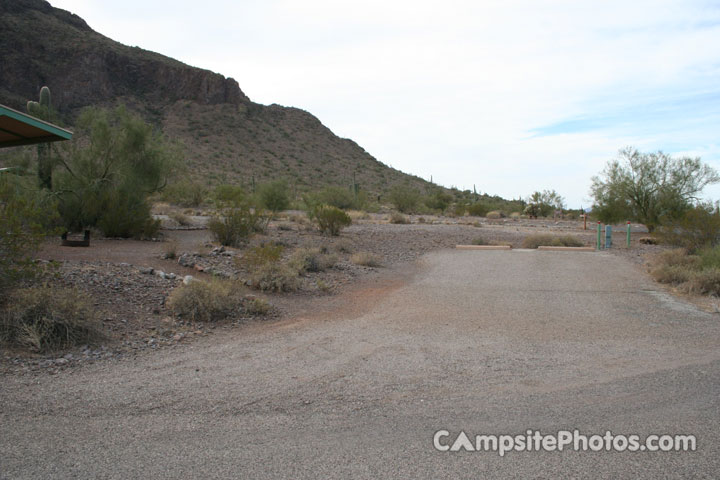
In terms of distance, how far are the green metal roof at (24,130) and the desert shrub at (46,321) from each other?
3.07 m

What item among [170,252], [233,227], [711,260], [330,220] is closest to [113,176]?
[233,227]

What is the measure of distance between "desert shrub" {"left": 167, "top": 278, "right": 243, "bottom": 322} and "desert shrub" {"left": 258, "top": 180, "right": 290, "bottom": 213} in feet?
86.8

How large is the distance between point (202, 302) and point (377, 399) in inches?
178

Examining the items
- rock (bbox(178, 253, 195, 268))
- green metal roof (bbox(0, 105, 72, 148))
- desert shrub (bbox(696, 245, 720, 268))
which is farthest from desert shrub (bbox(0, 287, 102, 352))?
desert shrub (bbox(696, 245, 720, 268))

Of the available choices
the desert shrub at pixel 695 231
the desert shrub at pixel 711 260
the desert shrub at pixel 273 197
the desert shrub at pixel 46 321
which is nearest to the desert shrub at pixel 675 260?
the desert shrub at pixel 711 260

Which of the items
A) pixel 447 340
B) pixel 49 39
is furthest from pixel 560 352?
pixel 49 39

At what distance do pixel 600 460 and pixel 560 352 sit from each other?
335cm

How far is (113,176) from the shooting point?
19.3 meters

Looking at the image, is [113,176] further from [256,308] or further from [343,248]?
[256,308]

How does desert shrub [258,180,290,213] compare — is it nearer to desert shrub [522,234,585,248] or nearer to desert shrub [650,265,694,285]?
desert shrub [522,234,585,248]

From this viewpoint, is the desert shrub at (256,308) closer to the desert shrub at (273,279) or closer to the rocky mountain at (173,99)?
the desert shrub at (273,279)

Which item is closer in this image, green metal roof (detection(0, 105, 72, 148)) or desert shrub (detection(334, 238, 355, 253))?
green metal roof (detection(0, 105, 72, 148))

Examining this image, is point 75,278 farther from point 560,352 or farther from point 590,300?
point 590,300

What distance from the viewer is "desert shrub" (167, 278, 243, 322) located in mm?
8984
